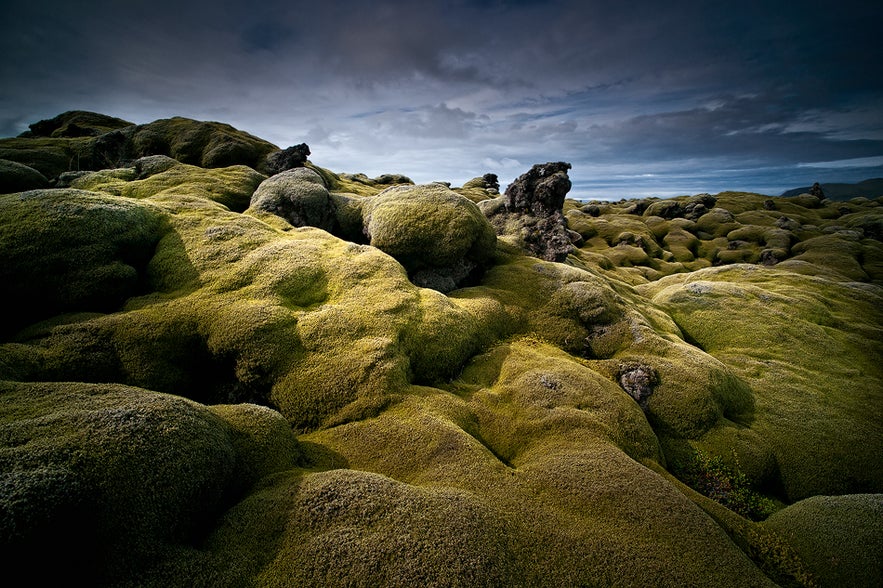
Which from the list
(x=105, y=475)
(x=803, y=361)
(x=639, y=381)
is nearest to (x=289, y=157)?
(x=639, y=381)

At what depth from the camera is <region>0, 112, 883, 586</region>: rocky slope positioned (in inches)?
244

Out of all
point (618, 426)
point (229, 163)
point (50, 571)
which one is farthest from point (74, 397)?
point (229, 163)

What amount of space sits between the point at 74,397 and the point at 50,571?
13.1 feet

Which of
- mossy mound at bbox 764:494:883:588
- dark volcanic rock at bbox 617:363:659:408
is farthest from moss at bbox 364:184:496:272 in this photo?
mossy mound at bbox 764:494:883:588

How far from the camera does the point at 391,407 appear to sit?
11.4m

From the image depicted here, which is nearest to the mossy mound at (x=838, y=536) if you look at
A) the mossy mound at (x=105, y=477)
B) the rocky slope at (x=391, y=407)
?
the rocky slope at (x=391, y=407)

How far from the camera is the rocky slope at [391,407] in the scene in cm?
620

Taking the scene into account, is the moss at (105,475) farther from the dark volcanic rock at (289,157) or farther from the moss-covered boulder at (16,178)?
the dark volcanic rock at (289,157)

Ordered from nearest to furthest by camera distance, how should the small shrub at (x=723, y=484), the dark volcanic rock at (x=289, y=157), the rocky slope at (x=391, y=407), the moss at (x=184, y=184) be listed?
the rocky slope at (x=391, y=407) → the small shrub at (x=723, y=484) → the moss at (x=184, y=184) → the dark volcanic rock at (x=289, y=157)

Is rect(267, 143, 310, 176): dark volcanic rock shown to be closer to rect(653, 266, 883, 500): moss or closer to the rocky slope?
the rocky slope

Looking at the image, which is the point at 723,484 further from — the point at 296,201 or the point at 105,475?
the point at 296,201

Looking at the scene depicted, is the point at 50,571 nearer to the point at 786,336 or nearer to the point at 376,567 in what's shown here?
the point at 376,567

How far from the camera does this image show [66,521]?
5.17 metres

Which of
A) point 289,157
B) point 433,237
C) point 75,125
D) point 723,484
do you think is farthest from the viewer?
point 75,125
